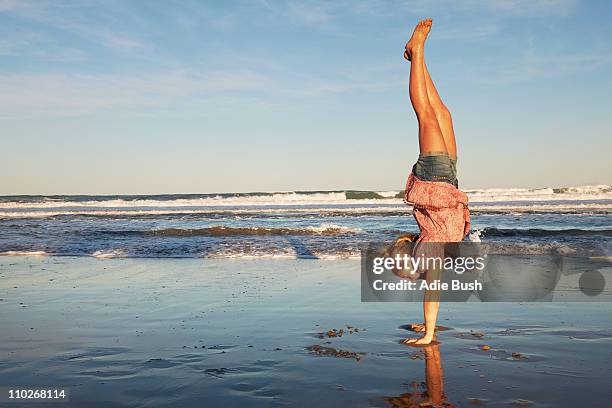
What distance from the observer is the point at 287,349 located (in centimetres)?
441

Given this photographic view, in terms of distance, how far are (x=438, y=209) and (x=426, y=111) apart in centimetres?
79

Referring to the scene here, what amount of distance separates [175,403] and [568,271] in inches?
273

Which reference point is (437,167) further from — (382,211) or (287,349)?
(382,211)

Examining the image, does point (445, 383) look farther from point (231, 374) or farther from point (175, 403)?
point (175, 403)

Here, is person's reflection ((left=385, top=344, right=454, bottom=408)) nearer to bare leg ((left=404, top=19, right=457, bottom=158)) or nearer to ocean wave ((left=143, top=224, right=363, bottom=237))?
bare leg ((left=404, top=19, right=457, bottom=158))

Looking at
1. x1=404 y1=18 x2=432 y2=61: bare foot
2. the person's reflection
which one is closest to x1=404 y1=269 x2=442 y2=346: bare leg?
the person's reflection

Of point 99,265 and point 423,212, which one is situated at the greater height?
point 423,212

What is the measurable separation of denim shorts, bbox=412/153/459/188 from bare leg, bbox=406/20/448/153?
6cm

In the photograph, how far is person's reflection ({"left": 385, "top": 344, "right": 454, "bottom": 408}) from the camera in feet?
10.4

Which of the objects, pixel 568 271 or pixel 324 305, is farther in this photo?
pixel 568 271

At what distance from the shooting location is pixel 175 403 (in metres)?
3.22

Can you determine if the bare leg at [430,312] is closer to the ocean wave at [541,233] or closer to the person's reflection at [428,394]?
the person's reflection at [428,394]

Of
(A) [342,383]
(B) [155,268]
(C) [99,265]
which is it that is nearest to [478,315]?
(A) [342,383]

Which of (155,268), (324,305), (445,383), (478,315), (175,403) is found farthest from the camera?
(155,268)
